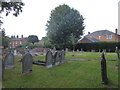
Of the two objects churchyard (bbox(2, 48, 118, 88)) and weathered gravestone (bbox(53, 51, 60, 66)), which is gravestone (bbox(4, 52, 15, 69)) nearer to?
churchyard (bbox(2, 48, 118, 88))

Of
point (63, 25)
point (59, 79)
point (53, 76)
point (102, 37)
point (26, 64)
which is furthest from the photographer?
point (102, 37)

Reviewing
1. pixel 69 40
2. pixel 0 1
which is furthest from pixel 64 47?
pixel 0 1

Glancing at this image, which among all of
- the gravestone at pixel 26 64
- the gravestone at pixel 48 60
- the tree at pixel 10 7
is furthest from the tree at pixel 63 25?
the gravestone at pixel 26 64

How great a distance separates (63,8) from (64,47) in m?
12.9

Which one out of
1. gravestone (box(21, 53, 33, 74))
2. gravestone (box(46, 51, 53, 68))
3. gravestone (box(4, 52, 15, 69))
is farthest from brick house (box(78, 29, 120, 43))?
gravestone (box(21, 53, 33, 74))

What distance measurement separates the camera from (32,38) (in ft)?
271

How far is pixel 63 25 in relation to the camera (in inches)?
1316

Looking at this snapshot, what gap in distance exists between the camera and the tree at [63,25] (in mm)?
33281

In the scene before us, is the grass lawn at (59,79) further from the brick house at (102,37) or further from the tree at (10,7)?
the brick house at (102,37)

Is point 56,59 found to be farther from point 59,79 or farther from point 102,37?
point 102,37

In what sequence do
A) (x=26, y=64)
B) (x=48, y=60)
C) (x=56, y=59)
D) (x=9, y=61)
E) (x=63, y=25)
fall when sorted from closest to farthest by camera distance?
(x=26, y=64), (x=9, y=61), (x=48, y=60), (x=56, y=59), (x=63, y=25)

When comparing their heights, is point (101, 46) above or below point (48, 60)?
above

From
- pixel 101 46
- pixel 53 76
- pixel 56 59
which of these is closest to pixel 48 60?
pixel 56 59

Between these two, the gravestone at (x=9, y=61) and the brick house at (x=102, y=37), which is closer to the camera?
the gravestone at (x=9, y=61)
